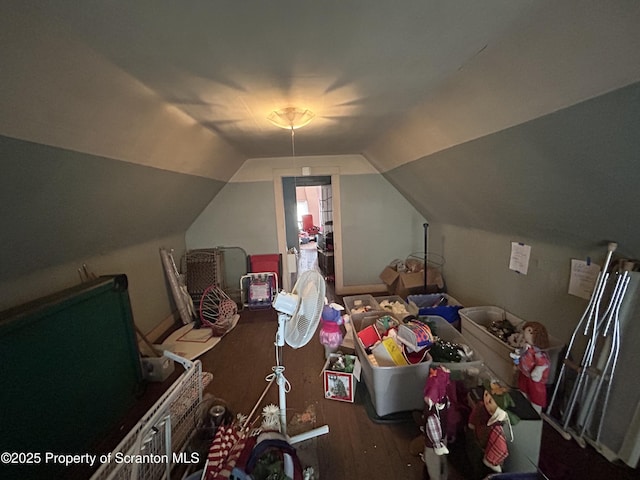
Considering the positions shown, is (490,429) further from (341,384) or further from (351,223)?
(351,223)

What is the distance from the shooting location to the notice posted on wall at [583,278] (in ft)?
5.32

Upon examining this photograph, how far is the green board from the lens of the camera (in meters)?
1.20

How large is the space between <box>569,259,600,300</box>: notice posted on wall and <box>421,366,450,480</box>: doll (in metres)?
1.15

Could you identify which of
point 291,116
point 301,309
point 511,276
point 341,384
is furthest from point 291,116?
point 511,276

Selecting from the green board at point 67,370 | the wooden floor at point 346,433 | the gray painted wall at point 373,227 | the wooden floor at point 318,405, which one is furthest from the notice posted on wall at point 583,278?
the green board at point 67,370

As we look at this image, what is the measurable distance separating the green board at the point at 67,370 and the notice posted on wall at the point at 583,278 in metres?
3.09

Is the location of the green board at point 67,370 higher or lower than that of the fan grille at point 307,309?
lower

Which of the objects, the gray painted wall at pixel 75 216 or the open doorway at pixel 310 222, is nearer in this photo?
the gray painted wall at pixel 75 216

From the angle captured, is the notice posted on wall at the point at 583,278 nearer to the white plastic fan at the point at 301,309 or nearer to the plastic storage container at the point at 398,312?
the plastic storage container at the point at 398,312

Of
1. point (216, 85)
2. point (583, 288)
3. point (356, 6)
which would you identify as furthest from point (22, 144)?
point (583, 288)

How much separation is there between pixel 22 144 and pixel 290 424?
198 cm

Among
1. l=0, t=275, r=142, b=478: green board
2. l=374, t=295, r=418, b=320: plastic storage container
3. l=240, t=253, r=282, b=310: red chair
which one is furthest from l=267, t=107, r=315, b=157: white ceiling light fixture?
l=240, t=253, r=282, b=310: red chair

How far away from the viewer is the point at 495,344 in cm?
200

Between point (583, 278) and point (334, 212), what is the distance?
9.03 feet
